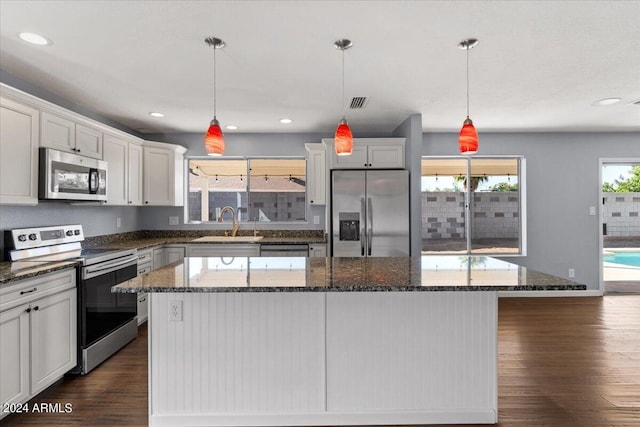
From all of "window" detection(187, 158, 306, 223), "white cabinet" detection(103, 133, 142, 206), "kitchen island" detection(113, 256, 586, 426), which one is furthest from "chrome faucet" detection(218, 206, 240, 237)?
"kitchen island" detection(113, 256, 586, 426)

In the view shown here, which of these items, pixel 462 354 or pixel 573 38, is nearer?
pixel 462 354

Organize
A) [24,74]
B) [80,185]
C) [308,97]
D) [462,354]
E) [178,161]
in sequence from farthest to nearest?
[178,161]
[308,97]
[80,185]
[24,74]
[462,354]

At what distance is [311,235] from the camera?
16.6ft

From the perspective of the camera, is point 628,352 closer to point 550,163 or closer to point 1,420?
point 550,163

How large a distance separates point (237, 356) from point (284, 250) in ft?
7.72

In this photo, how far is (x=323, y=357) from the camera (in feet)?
6.86

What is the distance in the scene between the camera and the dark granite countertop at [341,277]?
5.73ft

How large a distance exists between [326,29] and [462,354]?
2073mm

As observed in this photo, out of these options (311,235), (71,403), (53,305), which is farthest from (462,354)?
(311,235)

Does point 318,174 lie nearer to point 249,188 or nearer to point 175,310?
point 249,188

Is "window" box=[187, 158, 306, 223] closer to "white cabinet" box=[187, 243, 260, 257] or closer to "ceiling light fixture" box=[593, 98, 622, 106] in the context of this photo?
"white cabinet" box=[187, 243, 260, 257]

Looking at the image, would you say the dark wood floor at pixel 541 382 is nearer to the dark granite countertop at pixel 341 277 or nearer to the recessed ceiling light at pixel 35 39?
the dark granite countertop at pixel 341 277

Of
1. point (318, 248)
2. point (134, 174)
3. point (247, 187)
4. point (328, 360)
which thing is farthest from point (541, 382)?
point (134, 174)

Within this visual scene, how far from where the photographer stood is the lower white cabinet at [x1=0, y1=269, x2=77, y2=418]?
2.10m
